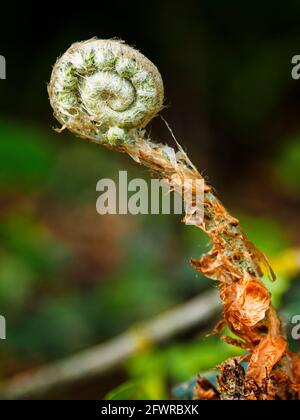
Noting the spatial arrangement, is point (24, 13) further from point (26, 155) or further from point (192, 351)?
point (192, 351)

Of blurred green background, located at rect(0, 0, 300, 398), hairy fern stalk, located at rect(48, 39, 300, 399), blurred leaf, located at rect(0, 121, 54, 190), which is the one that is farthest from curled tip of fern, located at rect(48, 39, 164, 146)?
blurred leaf, located at rect(0, 121, 54, 190)

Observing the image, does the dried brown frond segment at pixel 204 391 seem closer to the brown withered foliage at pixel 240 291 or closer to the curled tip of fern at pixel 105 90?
the brown withered foliage at pixel 240 291

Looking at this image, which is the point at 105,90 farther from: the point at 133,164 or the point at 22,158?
the point at 133,164

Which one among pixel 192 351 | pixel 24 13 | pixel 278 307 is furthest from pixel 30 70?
pixel 278 307

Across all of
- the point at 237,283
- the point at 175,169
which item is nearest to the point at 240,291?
the point at 237,283

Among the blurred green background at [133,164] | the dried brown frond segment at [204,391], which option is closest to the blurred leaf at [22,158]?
the blurred green background at [133,164]

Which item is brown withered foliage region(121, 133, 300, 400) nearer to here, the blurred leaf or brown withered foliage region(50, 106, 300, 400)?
brown withered foliage region(50, 106, 300, 400)
